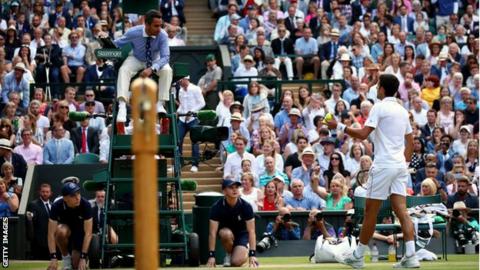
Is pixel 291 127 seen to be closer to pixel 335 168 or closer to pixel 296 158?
pixel 296 158

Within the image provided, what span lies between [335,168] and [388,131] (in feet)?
34.7

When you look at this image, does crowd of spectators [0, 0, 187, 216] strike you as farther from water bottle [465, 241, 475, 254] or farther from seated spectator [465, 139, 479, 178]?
seated spectator [465, 139, 479, 178]

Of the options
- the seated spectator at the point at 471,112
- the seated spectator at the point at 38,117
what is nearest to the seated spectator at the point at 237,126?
the seated spectator at the point at 38,117

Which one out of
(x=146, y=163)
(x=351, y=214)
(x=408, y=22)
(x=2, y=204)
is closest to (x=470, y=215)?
(x=351, y=214)

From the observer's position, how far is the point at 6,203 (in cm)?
2481

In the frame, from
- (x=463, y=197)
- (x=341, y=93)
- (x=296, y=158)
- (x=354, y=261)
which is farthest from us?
(x=341, y=93)

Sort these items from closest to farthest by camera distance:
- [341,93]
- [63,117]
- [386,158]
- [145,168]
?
1. [145,168]
2. [386,158]
3. [63,117]
4. [341,93]

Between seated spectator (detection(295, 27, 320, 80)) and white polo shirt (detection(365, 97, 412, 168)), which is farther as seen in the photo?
seated spectator (detection(295, 27, 320, 80))

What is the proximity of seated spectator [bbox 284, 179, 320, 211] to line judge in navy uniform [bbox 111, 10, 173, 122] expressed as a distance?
5.51 meters

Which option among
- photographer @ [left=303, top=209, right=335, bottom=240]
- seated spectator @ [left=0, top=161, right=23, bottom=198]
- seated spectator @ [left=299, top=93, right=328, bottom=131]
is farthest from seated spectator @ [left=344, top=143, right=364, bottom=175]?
seated spectator @ [left=0, top=161, right=23, bottom=198]

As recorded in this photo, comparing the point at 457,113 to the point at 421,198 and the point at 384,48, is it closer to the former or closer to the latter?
the point at 384,48

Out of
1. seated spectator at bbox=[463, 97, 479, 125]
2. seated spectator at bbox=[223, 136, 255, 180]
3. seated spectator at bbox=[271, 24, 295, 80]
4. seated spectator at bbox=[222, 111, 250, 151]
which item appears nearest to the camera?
seated spectator at bbox=[223, 136, 255, 180]

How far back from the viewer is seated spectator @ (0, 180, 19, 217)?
24734mm

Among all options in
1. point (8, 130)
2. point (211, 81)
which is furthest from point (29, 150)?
point (211, 81)
